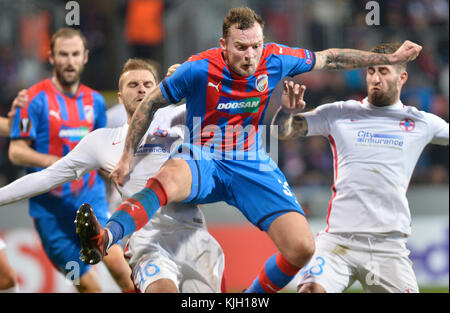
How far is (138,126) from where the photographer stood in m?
3.94

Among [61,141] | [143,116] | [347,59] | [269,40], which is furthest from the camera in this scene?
[269,40]

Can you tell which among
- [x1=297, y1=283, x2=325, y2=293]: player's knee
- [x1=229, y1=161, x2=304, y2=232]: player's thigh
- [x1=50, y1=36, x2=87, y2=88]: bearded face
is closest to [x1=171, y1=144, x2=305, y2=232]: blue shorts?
[x1=229, y1=161, x2=304, y2=232]: player's thigh

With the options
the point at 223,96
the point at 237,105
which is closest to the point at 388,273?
the point at 237,105

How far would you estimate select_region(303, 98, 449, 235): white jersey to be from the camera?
4367 mm

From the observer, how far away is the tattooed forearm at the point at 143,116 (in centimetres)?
393

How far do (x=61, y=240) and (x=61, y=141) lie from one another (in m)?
0.85

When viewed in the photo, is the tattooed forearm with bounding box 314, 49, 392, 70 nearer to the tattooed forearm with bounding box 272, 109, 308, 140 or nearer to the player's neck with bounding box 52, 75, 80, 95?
the tattooed forearm with bounding box 272, 109, 308, 140

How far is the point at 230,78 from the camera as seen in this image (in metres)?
4.00

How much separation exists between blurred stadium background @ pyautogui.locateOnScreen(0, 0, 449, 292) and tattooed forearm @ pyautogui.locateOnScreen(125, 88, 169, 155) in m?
3.45

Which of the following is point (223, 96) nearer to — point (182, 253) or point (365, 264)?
point (182, 253)

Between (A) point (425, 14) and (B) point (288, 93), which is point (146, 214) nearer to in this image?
(B) point (288, 93)

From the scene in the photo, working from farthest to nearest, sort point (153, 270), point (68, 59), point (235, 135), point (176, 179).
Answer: point (68, 59), point (235, 135), point (153, 270), point (176, 179)

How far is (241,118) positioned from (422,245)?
4594 millimetres

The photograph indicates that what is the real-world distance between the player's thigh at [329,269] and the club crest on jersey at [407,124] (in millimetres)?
965
